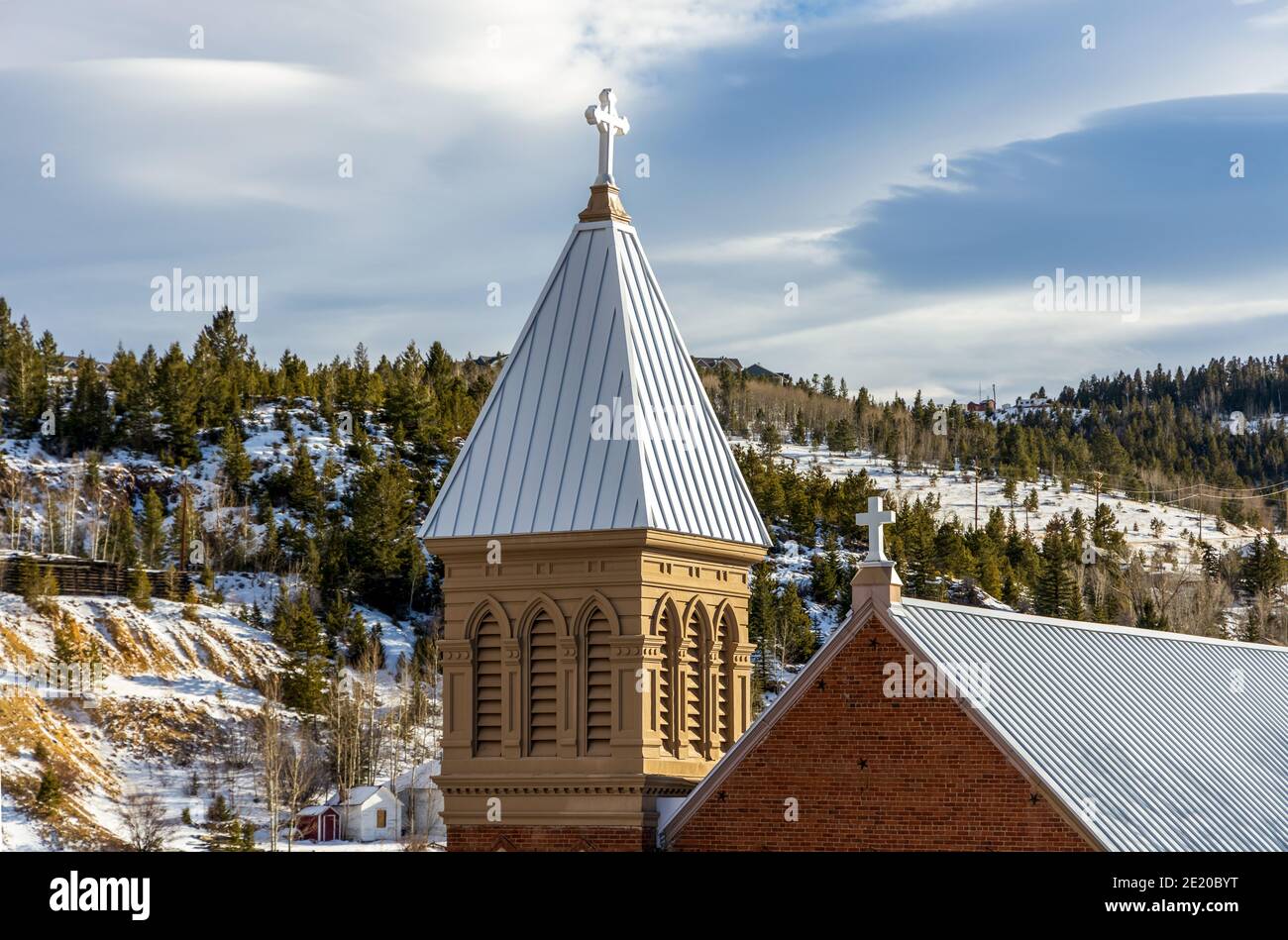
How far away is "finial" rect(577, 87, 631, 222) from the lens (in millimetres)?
33156

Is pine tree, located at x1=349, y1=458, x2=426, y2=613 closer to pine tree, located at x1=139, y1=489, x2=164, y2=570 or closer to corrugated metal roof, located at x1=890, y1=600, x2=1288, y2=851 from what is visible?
pine tree, located at x1=139, y1=489, x2=164, y2=570

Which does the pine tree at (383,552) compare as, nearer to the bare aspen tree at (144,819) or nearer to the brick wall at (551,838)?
the bare aspen tree at (144,819)

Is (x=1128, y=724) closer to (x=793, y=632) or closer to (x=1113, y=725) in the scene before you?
(x=1113, y=725)

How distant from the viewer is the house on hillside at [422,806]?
9812 centimetres

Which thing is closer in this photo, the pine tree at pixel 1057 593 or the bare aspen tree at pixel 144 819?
the bare aspen tree at pixel 144 819

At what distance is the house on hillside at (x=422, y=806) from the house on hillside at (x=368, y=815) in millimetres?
532

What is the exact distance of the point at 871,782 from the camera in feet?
87.4

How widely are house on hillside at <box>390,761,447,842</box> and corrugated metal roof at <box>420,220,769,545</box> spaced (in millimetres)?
66231

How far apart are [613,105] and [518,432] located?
605cm

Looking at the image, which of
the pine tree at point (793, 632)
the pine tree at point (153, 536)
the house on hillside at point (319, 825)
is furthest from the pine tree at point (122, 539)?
the pine tree at point (793, 632)

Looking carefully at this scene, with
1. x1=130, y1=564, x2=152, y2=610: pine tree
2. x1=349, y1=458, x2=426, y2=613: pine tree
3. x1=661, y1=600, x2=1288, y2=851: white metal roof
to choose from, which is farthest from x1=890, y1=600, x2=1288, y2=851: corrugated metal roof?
x1=349, y1=458, x2=426, y2=613: pine tree

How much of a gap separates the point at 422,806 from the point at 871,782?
7669cm

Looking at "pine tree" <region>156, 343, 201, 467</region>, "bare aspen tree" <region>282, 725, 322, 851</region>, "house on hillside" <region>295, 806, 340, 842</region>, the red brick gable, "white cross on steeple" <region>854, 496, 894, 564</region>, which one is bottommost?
"house on hillside" <region>295, 806, 340, 842</region>

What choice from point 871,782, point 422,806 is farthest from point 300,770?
point 871,782
